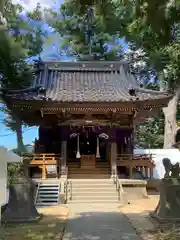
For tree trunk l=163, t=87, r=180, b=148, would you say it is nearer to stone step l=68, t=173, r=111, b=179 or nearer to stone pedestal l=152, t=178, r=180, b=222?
stone step l=68, t=173, r=111, b=179

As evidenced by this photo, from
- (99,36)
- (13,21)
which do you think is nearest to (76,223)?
(13,21)

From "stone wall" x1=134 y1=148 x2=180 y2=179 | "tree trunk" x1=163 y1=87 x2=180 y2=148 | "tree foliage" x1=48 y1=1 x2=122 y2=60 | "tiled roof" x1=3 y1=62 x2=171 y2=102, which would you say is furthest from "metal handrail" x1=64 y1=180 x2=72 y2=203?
"tree foliage" x1=48 y1=1 x2=122 y2=60

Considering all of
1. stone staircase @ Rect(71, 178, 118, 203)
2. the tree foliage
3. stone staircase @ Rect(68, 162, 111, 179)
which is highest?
the tree foliage

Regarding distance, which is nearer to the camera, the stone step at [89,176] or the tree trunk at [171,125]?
the stone step at [89,176]

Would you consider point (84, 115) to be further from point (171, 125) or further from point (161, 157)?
point (171, 125)

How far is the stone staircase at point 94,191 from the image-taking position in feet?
46.5

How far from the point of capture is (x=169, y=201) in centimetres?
952

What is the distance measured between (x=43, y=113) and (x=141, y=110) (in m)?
4.77

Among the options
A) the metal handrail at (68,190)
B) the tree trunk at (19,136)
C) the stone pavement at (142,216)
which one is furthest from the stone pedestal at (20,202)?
the tree trunk at (19,136)

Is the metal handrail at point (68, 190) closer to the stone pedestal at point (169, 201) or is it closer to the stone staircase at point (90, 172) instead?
the stone staircase at point (90, 172)

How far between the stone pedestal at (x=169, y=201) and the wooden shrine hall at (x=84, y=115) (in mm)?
6606

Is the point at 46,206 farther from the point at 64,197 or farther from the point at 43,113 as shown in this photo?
the point at 43,113

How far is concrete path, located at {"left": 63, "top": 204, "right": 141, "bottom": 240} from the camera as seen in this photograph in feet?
25.0

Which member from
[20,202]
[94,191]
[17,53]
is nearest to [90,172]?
[94,191]
